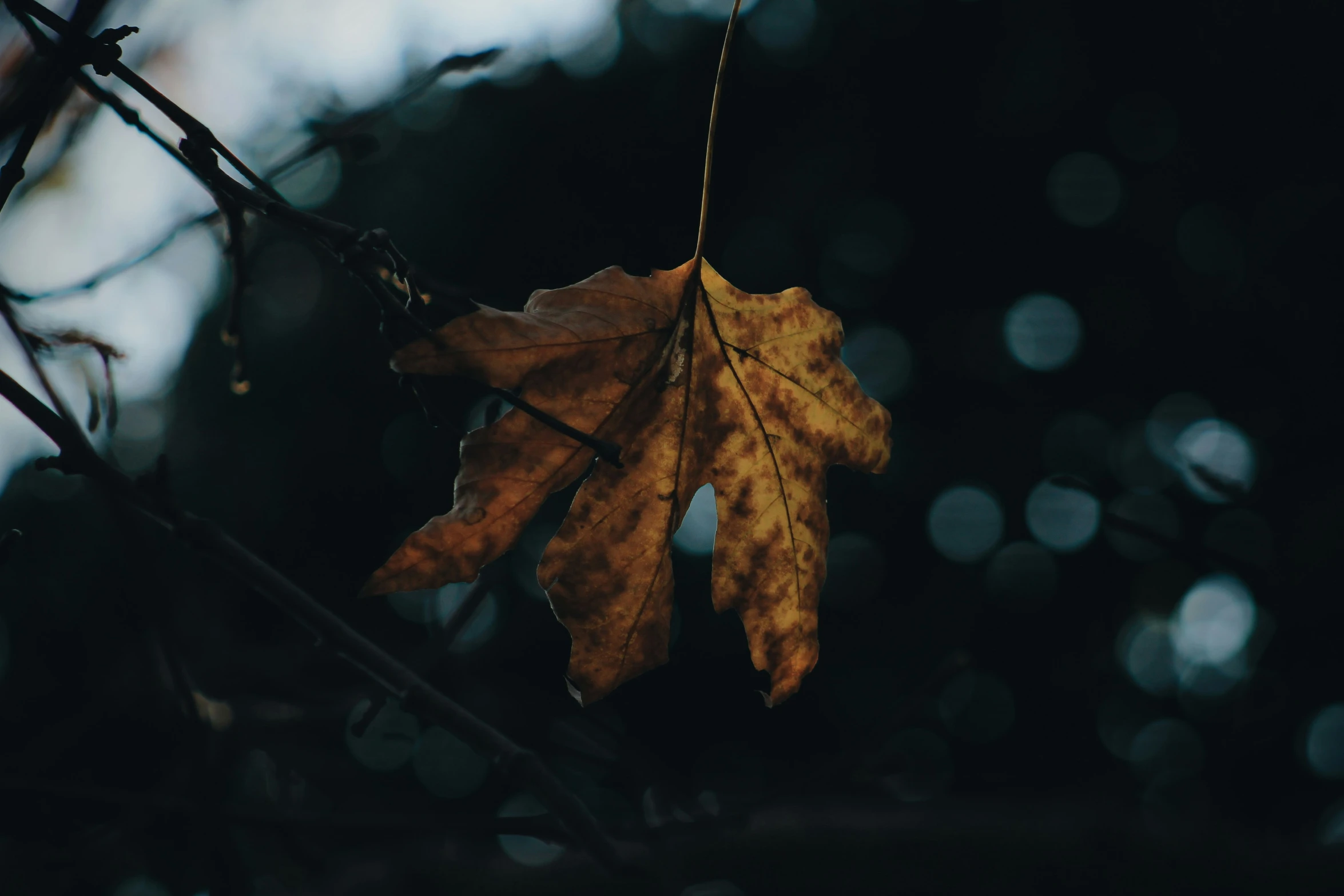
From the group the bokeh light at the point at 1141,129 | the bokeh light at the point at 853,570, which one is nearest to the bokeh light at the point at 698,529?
the bokeh light at the point at 853,570

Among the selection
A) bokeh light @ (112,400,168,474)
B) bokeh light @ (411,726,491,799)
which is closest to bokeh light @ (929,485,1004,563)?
bokeh light @ (411,726,491,799)

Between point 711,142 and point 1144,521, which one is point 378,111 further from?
point 1144,521

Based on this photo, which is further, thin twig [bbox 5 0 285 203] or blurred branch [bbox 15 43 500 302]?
blurred branch [bbox 15 43 500 302]

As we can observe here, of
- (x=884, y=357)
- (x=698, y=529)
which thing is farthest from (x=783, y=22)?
(x=698, y=529)

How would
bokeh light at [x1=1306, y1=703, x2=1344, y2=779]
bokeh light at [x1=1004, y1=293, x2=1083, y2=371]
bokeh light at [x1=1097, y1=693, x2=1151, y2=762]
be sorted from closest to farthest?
1. bokeh light at [x1=1306, y1=703, x2=1344, y2=779]
2. bokeh light at [x1=1004, y1=293, x2=1083, y2=371]
3. bokeh light at [x1=1097, y1=693, x2=1151, y2=762]

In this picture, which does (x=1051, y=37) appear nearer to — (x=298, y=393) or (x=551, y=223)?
(x=551, y=223)

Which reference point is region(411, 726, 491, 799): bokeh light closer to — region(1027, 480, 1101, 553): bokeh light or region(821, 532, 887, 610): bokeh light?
region(821, 532, 887, 610): bokeh light

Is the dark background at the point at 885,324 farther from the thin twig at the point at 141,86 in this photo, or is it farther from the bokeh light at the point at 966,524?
the thin twig at the point at 141,86

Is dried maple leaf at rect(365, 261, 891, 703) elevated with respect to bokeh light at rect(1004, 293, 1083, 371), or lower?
lower
